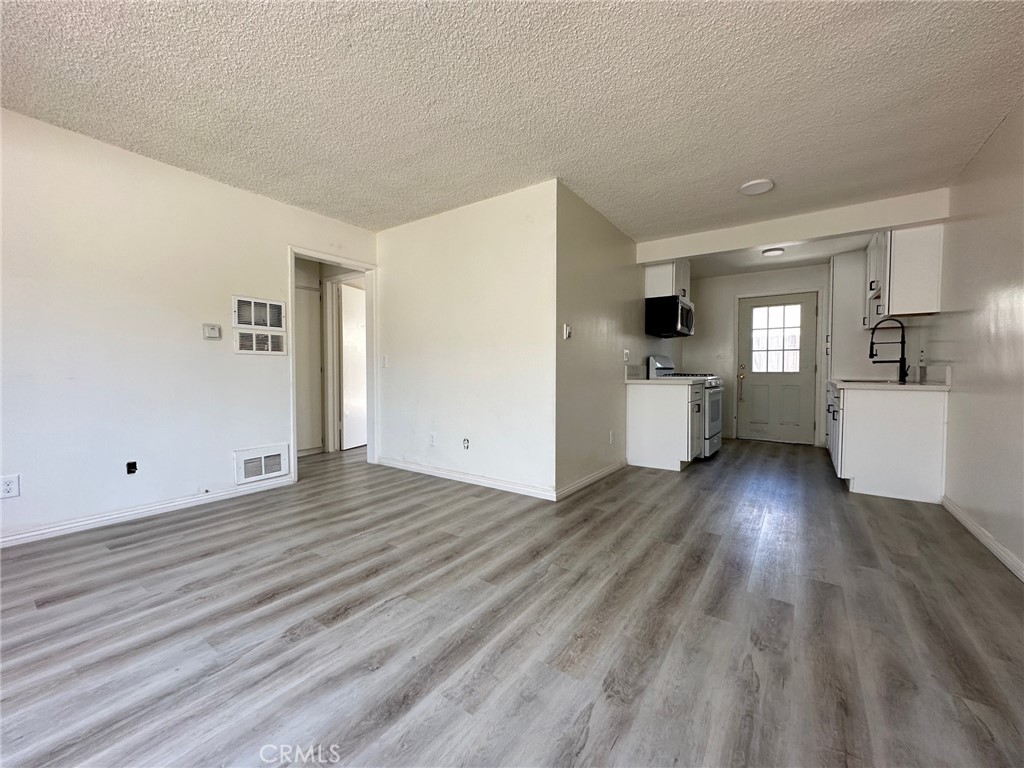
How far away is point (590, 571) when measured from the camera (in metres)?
2.04

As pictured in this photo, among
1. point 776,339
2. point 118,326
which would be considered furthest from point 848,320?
point 118,326

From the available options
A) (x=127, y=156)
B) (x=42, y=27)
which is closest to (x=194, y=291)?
(x=127, y=156)

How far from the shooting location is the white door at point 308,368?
4.85 metres

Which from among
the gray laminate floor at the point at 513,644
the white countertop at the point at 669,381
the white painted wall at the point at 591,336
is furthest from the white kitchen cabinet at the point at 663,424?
the gray laminate floor at the point at 513,644

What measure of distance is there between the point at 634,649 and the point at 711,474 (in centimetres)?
288

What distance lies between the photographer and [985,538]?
2.31 m

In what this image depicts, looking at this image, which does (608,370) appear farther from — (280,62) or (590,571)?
(280,62)

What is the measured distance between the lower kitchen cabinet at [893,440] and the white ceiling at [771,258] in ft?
6.05

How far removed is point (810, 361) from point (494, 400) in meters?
4.66

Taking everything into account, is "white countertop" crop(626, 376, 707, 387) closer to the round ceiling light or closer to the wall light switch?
the round ceiling light

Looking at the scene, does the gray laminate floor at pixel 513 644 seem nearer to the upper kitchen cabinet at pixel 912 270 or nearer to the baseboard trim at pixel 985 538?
the baseboard trim at pixel 985 538

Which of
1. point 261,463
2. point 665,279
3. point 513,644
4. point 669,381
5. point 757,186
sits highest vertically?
point 757,186

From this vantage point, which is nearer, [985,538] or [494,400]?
[985,538]

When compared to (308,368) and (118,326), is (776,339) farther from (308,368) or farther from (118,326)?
(118,326)
